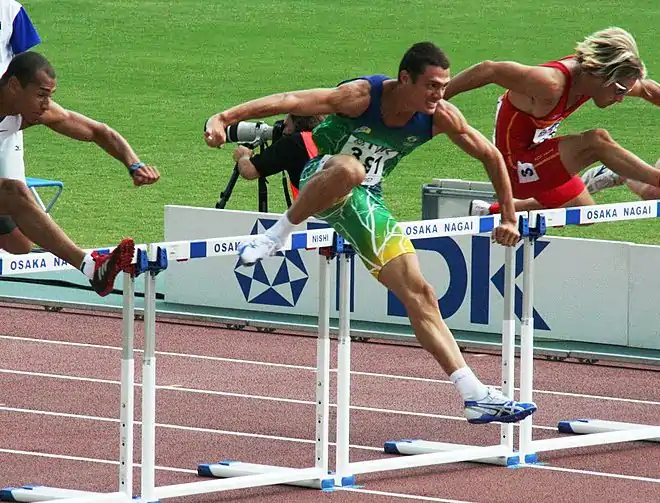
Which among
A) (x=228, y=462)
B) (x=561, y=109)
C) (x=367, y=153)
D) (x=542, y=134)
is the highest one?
(x=561, y=109)

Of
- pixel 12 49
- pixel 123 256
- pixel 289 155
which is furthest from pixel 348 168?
pixel 289 155

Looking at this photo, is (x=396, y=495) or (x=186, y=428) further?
(x=186, y=428)

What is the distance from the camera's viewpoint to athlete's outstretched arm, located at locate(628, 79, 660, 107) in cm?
978

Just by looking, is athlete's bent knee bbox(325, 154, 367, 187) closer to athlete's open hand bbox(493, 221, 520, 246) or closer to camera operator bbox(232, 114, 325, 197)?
athlete's open hand bbox(493, 221, 520, 246)

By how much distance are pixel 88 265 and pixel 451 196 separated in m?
5.51

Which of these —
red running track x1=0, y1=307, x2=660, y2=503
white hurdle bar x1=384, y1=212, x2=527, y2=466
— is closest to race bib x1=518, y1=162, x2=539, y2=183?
white hurdle bar x1=384, y1=212, x2=527, y2=466

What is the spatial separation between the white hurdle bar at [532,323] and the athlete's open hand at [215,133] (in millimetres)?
2131

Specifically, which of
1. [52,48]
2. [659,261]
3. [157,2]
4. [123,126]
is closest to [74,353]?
[659,261]

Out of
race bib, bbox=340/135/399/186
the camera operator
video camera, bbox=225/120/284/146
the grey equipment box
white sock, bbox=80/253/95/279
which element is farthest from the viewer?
the grey equipment box

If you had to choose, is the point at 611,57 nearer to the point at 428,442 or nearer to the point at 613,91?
the point at 613,91

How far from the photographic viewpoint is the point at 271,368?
1163cm

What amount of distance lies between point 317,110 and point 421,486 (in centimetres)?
194

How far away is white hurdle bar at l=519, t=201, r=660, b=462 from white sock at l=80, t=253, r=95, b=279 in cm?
230

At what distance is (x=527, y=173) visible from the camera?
981 cm
